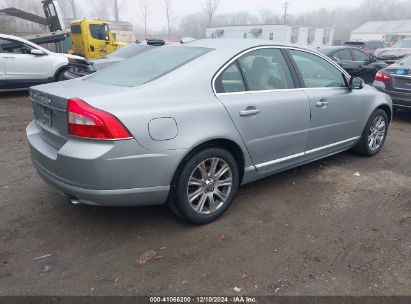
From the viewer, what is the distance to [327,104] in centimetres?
417

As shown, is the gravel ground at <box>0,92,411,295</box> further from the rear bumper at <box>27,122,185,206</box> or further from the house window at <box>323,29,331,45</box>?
the house window at <box>323,29,331,45</box>

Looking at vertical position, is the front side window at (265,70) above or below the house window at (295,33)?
above

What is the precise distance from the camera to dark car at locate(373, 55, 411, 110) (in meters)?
7.13

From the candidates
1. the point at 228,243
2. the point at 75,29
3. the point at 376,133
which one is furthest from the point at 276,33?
the point at 228,243

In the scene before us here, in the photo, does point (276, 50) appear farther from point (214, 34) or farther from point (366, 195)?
point (214, 34)

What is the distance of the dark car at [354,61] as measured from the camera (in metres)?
10.8

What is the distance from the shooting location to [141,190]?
2828mm

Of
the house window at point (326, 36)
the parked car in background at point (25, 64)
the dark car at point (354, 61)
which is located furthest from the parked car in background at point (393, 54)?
the house window at point (326, 36)

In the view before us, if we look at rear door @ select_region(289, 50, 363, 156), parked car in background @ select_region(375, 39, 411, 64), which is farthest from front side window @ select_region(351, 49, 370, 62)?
rear door @ select_region(289, 50, 363, 156)

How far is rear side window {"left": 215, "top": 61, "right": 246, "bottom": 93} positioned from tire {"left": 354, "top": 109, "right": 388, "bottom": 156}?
243 centimetres

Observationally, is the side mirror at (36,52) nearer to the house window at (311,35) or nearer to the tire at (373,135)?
the tire at (373,135)

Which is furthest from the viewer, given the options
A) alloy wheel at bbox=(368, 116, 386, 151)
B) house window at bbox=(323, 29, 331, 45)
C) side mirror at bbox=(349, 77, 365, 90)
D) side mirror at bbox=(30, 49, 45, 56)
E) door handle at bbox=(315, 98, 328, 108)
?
house window at bbox=(323, 29, 331, 45)

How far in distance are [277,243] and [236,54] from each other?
175 cm

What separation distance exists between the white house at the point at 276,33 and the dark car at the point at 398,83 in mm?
29247
